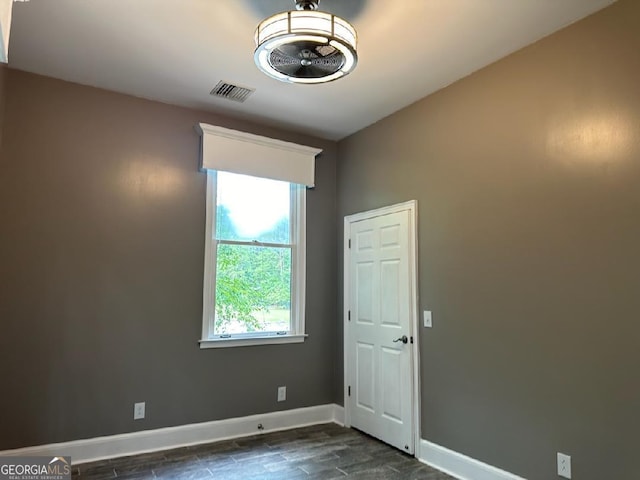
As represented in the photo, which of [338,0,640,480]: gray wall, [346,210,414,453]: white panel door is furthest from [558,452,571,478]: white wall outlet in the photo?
[346,210,414,453]: white panel door

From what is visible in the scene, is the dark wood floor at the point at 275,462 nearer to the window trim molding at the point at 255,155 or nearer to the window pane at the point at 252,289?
the window pane at the point at 252,289

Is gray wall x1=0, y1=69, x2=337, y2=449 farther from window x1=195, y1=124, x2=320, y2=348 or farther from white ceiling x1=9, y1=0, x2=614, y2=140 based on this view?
→ white ceiling x1=9, y1=0, x2=614, y2=140

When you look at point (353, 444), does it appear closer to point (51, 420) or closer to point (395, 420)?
point (395, 420)

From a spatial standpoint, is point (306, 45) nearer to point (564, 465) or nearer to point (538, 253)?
point (538, 253)

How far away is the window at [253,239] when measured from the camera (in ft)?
12.8

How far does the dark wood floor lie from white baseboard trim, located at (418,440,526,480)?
2.7 inches

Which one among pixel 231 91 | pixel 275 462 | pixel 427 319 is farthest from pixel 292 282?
pixel 231 91

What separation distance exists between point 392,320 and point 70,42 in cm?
317

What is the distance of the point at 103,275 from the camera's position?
344 cm

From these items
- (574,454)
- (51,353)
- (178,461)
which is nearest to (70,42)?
(51,353)

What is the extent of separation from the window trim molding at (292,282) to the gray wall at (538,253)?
1299 millimetres

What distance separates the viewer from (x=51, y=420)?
10.4 ft

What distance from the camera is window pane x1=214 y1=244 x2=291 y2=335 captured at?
398 cm

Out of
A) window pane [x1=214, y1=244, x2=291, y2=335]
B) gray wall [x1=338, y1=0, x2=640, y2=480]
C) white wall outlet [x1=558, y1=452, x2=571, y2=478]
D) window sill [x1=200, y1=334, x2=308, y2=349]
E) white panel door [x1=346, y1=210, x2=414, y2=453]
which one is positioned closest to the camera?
gray wall [x1=338, y1=0, x2=640, y2=480]
